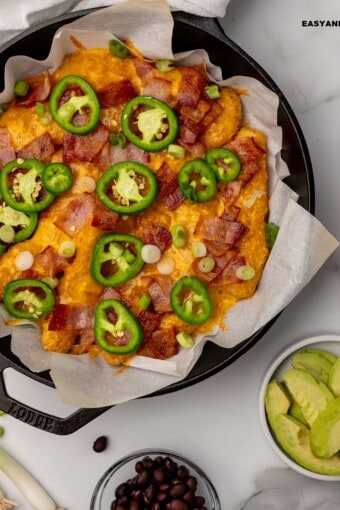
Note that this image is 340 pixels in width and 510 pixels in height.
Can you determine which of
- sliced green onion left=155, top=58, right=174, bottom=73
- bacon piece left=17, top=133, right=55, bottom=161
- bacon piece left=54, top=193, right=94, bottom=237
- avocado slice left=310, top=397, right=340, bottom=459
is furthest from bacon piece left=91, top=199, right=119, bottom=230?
avocado slice left=310, top=397, right=340, bottom=459

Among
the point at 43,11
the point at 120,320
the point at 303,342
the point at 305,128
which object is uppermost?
the point at 43,11

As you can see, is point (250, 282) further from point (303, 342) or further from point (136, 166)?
point (136, 166)

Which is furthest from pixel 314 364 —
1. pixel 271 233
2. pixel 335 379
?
pixel 271 233

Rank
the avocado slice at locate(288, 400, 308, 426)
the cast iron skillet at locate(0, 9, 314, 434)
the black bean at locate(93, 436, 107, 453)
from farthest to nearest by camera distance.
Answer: the black bean at locate(93, 436, 107, 453) → the avocado slice at locate(288, 400, 308, 426) → the cast iron skillet at locate(0, 9, 314, 434)

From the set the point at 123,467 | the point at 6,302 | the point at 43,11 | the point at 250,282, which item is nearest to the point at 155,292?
the point at 250,282

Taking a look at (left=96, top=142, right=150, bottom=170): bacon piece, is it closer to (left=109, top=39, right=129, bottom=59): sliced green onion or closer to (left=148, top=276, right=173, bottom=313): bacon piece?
(left=109, top=39, right=129, bottom=59): sliced green onion
